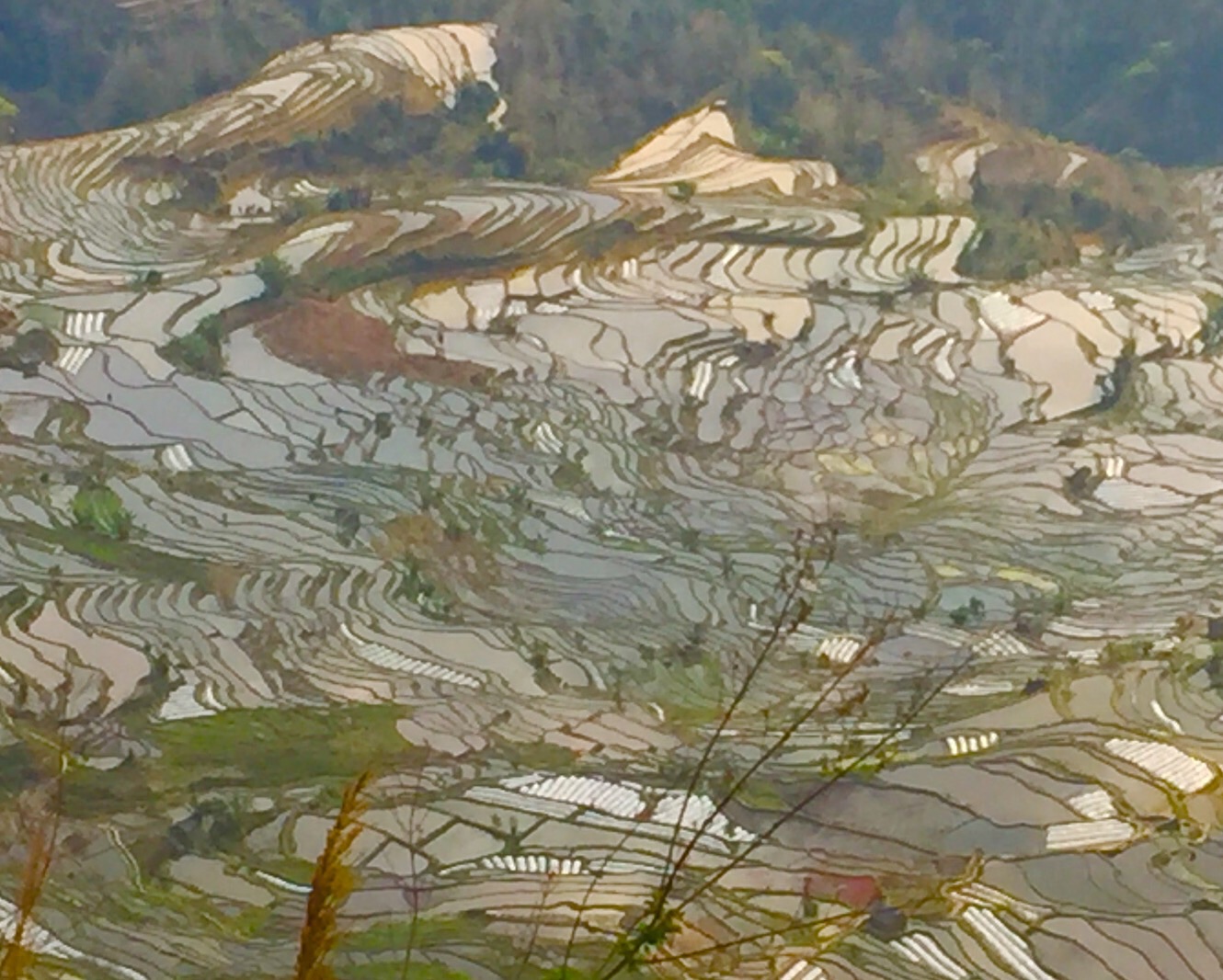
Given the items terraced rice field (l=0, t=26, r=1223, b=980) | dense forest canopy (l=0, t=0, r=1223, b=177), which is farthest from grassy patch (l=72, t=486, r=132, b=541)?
dense forest canopy (l=0, t=0, r=1223, b=177)

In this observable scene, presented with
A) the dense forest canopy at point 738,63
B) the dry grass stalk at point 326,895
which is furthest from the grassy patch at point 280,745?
the dense forest canopy at point 738,63

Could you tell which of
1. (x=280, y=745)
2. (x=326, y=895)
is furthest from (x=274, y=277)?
(x=326, y=895)

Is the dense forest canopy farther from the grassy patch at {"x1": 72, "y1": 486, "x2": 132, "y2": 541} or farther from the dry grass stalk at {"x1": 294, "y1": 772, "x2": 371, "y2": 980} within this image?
the dry grass stalk at {"x1": 294, "y1": 772, "x2": 371, "y2": 980}

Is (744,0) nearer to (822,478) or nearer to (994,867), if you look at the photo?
(822,478)

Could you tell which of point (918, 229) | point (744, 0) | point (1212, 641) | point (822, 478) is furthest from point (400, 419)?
point (744, 0)

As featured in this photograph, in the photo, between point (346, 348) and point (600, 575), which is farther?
point (346, 348)

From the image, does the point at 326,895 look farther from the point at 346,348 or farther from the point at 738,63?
the point at 738,63
